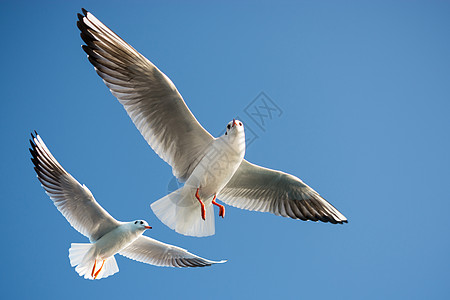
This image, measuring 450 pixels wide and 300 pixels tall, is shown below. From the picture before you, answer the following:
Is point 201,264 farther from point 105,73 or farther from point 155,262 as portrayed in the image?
point 105,73

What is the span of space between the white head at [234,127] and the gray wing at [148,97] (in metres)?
A: 0.40

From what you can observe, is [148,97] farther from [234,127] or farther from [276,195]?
[276,195]

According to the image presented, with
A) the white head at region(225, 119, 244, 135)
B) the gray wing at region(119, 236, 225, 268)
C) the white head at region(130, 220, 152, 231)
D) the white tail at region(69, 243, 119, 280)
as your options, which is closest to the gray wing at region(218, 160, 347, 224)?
the white head at region(225, 119, 244, 135)

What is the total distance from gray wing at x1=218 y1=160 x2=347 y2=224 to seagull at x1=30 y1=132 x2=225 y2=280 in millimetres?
1475

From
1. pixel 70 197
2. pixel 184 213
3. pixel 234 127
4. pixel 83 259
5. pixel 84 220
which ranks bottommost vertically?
pixel 83 259

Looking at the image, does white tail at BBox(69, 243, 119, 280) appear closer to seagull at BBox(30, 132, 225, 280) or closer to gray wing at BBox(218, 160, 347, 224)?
seagull at BBox(30, 132, 225, 280)

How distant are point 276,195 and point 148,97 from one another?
2.06 m

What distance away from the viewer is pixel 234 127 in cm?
469

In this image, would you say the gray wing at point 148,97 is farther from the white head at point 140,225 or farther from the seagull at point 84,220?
the seagull at point 84,220

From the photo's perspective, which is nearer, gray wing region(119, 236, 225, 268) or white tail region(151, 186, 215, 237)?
white tail region(151, 186, 215, 237)

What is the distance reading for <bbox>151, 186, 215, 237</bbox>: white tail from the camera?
197 inches

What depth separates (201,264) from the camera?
23.5 feet

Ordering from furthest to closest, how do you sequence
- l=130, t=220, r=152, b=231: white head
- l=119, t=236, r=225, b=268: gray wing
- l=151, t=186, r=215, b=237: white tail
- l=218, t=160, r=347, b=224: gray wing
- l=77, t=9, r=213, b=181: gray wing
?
l=119, t=236, r=225, b=268: gray wing
l=130, t=220, r=152, b=231: white head
l=218, t=160, r=347, b=224: gray wing
l=151, t=186, r=215, b=237: white tail
l=77, t=9, r=213, b=181: gray wing

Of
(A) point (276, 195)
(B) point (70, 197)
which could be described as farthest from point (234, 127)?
(B) point (70, 197)
